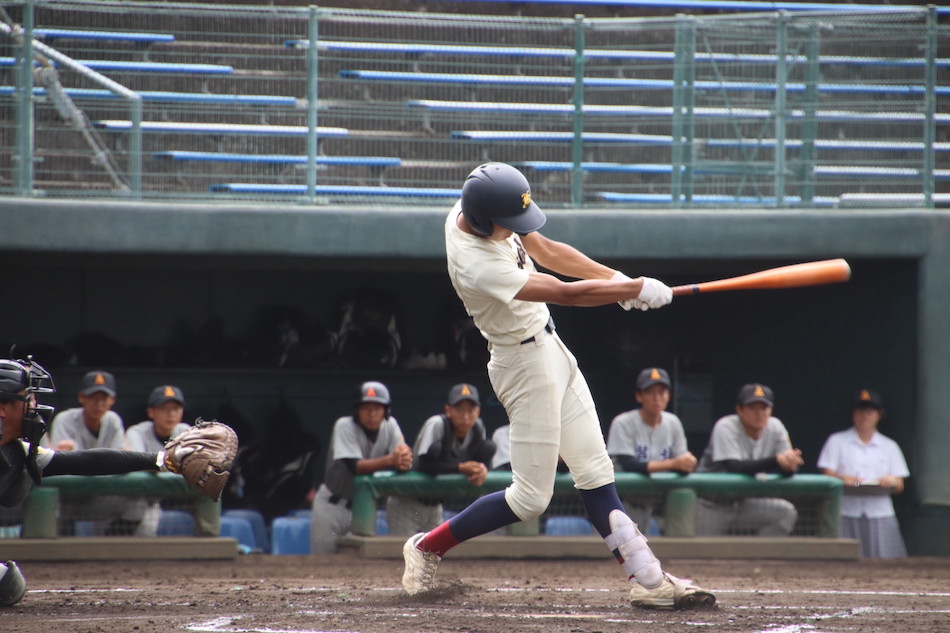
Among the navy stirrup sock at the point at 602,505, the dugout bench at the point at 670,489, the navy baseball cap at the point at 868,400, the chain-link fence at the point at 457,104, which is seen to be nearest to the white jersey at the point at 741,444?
the dugout bench at the point at 670,489

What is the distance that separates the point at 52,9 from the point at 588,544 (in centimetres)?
435

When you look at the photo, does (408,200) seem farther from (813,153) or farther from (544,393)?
(544,393)

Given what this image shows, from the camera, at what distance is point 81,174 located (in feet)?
23.6

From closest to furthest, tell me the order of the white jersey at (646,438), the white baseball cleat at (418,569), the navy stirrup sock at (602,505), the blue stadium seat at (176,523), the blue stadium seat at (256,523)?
the navy stirrup sock at (602,505)
the white baseball cleat at (418,569)
the blue stadium seat at (176,523)
the white jersey at (646,438)
the blue stadium seat at (256,523)

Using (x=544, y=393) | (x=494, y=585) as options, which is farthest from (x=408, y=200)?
(x=544, y=393)

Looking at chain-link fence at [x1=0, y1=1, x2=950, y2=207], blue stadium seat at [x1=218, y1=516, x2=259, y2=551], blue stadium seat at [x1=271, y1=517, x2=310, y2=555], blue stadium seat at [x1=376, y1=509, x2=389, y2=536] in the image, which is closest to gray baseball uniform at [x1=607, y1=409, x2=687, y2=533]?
blue stadium seat at [x1=376, y1=509, x2=389, y2=536]

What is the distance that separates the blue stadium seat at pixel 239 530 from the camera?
7.21 metres

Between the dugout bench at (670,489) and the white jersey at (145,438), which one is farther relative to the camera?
the white jersey at (145,438)

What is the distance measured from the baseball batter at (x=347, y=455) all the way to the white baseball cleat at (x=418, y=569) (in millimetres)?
2244

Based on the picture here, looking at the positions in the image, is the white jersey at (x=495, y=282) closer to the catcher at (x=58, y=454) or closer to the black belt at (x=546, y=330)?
the black belt at (x=546, y=330)

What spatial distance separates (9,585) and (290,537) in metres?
3.12

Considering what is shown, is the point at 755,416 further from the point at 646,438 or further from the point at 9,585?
the point at 9,585

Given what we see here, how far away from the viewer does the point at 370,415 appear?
271 inches

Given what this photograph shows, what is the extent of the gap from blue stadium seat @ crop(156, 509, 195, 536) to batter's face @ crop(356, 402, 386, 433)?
110 centimetres
